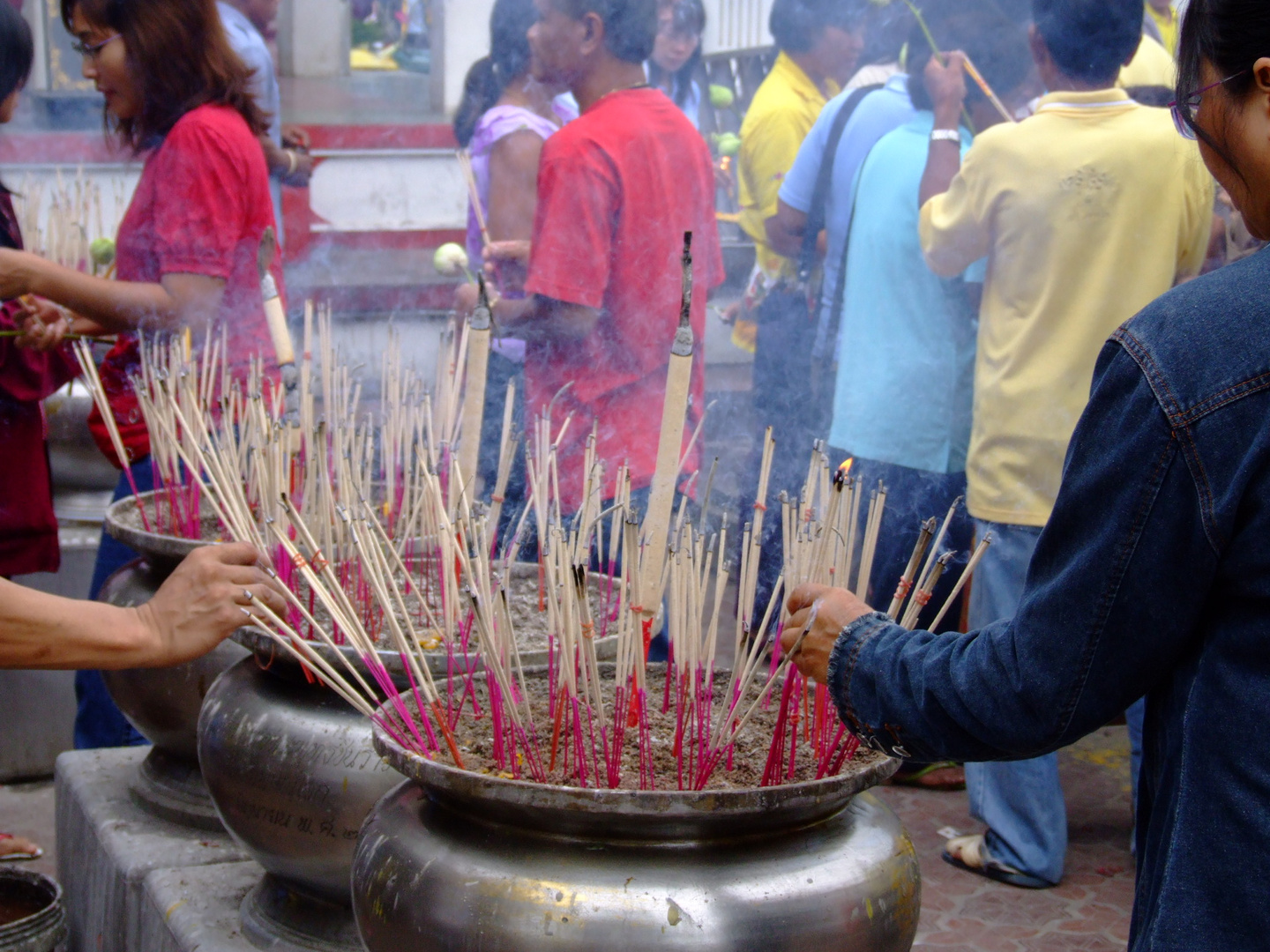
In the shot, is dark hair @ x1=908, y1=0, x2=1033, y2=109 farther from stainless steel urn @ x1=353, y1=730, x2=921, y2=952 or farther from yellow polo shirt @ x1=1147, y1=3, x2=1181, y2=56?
stainless steel urn @ x1=353, y1=730, x2=921, y2=952

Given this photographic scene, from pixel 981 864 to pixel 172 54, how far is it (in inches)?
101

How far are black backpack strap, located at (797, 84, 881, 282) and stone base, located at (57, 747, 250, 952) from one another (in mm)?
2197

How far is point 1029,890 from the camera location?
277 centimetres

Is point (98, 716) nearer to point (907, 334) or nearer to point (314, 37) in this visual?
point (907, 334)

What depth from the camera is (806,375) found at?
373cm

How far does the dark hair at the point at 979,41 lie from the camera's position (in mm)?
3166

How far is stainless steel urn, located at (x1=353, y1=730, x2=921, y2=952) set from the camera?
1237 mm

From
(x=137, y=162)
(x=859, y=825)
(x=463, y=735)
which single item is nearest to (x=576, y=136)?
(x=463, y=735)

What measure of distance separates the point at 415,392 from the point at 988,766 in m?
1.49

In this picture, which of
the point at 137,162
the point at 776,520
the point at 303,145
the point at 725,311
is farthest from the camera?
the point at 137,162

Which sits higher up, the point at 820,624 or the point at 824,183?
the point at 824,183

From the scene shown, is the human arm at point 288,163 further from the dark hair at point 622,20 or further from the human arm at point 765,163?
the human arm at point 765,163

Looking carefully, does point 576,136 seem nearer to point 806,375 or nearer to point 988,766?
point 806,375

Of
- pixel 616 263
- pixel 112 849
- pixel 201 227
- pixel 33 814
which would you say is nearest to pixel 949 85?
pixel 616 263
